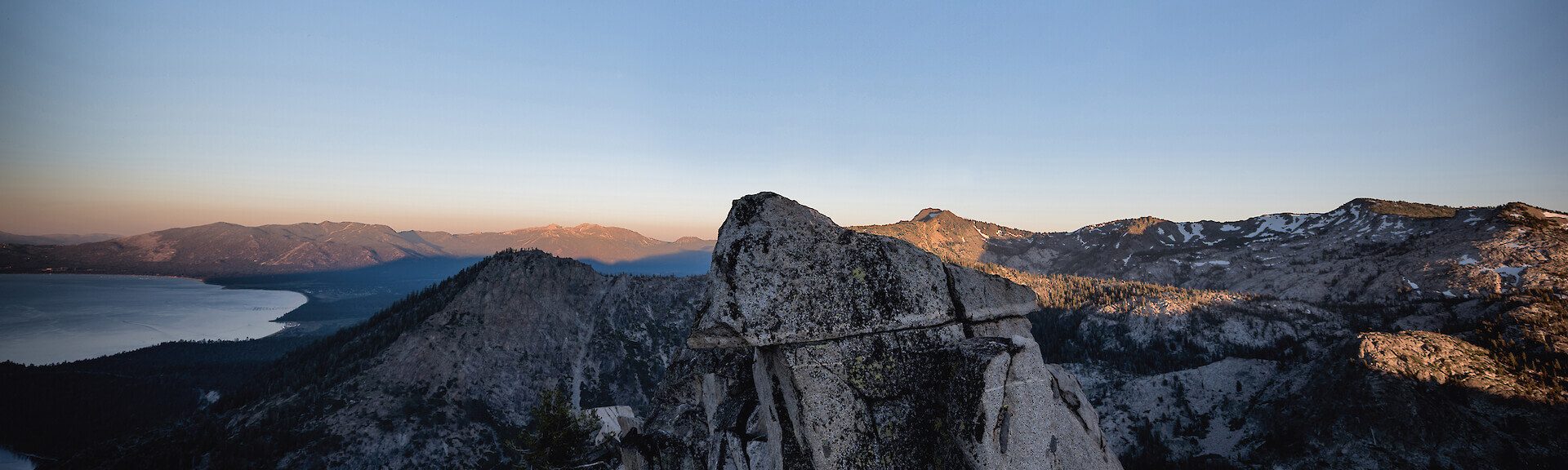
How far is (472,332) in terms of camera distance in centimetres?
12612

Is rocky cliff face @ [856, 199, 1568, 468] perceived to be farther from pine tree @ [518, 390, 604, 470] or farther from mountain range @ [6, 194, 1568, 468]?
pine tree @ [518, 390, 604, 470]

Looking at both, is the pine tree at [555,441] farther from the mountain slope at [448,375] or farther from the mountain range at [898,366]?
the mountain slope at [448,375]

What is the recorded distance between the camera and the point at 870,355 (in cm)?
1120

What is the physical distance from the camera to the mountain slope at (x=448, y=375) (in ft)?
299

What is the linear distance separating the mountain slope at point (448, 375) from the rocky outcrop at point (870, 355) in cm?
11512

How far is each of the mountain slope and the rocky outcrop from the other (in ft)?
378

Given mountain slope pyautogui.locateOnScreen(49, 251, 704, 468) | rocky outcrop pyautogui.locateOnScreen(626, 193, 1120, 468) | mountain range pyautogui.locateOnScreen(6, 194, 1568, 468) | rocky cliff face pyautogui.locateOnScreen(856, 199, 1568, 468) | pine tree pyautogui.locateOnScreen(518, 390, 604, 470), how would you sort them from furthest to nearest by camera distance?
mountain slope pyautogui.locateOnScreen(49, 251, 704, 468) < rocky cliff face pyautogui.locateOnScreen(856, 199, 1568, 468) < pine tree pyautogui.locateOnScreen(518, 390, 604, 470) < mountain range pyautogui.locateOnScreen(6, 194, 1568, 468) < rocky outcrop pyautogui.locateOnScreen(626, 193, 1120, 468)

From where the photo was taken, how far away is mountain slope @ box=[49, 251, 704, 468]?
9119 cm

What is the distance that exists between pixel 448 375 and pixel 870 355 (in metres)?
134

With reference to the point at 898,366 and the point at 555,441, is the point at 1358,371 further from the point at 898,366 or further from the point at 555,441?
the point at 555,441

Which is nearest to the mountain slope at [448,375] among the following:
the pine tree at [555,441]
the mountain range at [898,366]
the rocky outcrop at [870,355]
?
the mountain range at [898,366]

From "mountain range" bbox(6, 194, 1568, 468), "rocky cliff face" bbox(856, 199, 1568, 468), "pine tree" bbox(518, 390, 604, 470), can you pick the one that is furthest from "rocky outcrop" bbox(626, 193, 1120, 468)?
"rocky cliff face" bbox(856, 199, 1568, 468)

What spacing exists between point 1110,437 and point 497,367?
134887 mm

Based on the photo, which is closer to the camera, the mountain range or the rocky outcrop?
the rocky outcrop
